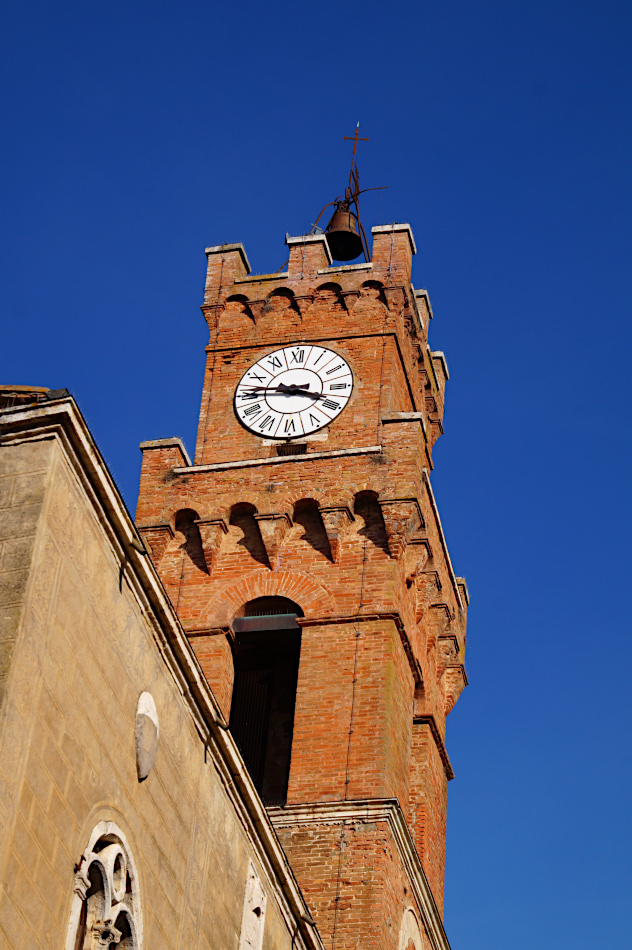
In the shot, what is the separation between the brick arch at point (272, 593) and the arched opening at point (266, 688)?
145 mm

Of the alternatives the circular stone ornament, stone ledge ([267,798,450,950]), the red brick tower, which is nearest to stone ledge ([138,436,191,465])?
the red brick tower

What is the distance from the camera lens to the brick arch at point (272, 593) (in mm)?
26625

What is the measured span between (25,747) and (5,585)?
1.22 meters

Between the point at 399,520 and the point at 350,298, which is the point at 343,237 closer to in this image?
the point at 350,298

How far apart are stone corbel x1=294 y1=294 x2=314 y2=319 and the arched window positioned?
1769 centimetres

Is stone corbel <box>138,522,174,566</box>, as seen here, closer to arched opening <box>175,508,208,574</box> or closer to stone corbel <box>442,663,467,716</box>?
arched opening <box>175,508,208,574</box>

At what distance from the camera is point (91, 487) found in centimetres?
1377

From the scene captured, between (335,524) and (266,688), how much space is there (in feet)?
10.3

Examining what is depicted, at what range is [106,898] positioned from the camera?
13.2 m

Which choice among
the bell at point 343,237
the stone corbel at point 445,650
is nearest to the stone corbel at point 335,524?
the stone corbel at point 445,650

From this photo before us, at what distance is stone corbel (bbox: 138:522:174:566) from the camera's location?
2769 centimetres

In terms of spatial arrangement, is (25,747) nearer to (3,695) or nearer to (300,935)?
(3,695)

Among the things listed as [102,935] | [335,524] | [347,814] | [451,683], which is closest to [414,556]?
[335,524]

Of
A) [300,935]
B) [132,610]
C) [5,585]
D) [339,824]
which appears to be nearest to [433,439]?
[339,824]
